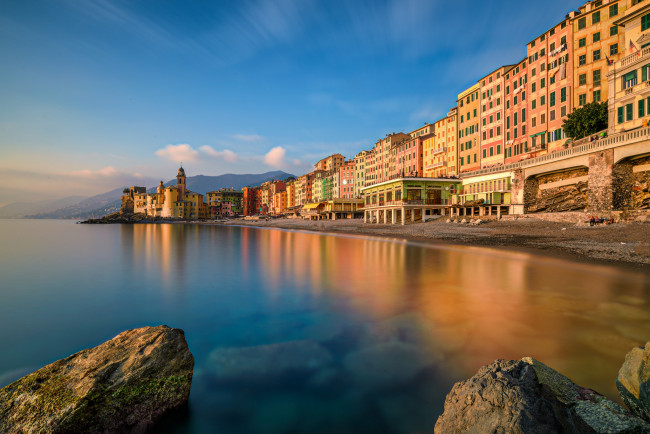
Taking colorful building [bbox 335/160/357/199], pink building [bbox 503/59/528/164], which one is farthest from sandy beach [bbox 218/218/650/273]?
colorful building [bbox 335/160/357/199]

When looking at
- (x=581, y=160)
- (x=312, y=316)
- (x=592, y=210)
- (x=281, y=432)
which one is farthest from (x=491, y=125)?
(x=281, y=432)

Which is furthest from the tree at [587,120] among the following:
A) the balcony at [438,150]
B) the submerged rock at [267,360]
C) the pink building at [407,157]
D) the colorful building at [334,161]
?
the colorful building at [334,161]

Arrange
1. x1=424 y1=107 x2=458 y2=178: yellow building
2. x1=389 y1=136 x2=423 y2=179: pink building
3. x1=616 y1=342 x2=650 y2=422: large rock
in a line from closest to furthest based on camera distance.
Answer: x1=616 y1=342 x2=650 y2=422: large rock → x1=424 y1=107 x2=458 y2=178: yellow building → x1=389 y1=136 x2=423 y2=179: pink building

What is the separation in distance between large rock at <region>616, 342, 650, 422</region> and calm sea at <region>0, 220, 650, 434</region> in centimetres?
148

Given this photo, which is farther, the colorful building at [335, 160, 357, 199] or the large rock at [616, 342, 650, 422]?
the colorful building at [335, 160, 357, 199]

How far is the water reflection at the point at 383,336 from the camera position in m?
5.00

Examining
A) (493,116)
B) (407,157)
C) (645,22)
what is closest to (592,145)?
(645,22)

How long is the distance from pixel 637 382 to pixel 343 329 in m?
5.84

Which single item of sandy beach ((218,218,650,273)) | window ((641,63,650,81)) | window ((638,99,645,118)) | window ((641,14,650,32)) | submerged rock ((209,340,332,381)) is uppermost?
window ((641,14,650,32))

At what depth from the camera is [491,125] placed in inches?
2014

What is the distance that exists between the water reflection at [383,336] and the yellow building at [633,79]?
23226 mm

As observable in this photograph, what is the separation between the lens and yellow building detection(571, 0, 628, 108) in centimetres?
3406

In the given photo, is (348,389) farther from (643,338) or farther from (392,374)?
(643,338)

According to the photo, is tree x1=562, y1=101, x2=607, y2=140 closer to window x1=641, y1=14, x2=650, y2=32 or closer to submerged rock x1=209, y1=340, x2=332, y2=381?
window x1=641, y1=14, x2=650, y2=32
